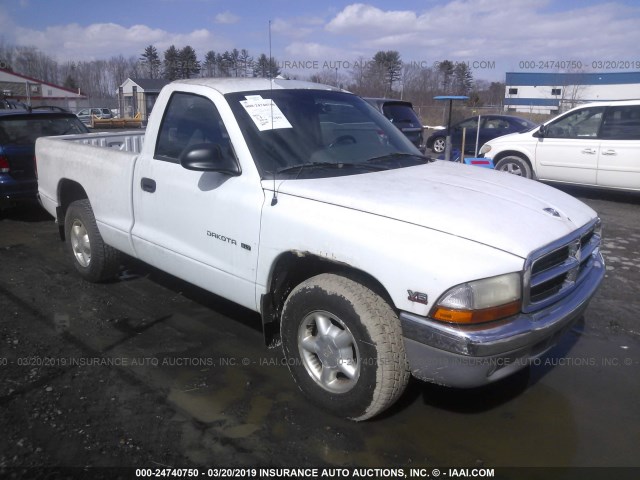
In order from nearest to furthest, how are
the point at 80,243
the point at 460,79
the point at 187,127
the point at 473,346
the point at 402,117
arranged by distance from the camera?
the point at 473,346 → the point at 187,127 → the point at 80,243 → the point at 402,117 → the point at 460,79

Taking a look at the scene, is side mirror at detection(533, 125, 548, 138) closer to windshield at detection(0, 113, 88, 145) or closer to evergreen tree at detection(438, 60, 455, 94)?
windshield at detection(0, 113, 88, 145)

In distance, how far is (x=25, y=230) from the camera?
7551 millimetres

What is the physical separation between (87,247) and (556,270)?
4291mm

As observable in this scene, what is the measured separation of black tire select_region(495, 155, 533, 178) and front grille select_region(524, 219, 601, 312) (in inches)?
303

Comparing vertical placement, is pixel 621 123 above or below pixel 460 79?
below

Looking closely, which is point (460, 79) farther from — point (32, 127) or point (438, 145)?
point (32, 127)

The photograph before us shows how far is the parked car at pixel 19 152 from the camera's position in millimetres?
7438

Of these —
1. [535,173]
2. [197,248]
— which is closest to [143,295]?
[197,248]

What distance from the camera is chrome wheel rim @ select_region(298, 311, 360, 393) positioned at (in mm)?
2967

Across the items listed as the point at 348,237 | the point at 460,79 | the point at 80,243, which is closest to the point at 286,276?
the point at 348,237

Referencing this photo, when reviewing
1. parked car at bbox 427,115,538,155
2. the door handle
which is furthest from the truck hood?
parked car at bbox 427,115,538,155

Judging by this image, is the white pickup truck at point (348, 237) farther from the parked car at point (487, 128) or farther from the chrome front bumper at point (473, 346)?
the parked car at point (487, 128)

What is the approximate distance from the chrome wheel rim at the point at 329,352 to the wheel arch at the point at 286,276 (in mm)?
276

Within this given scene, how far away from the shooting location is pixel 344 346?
2973 millimetres
